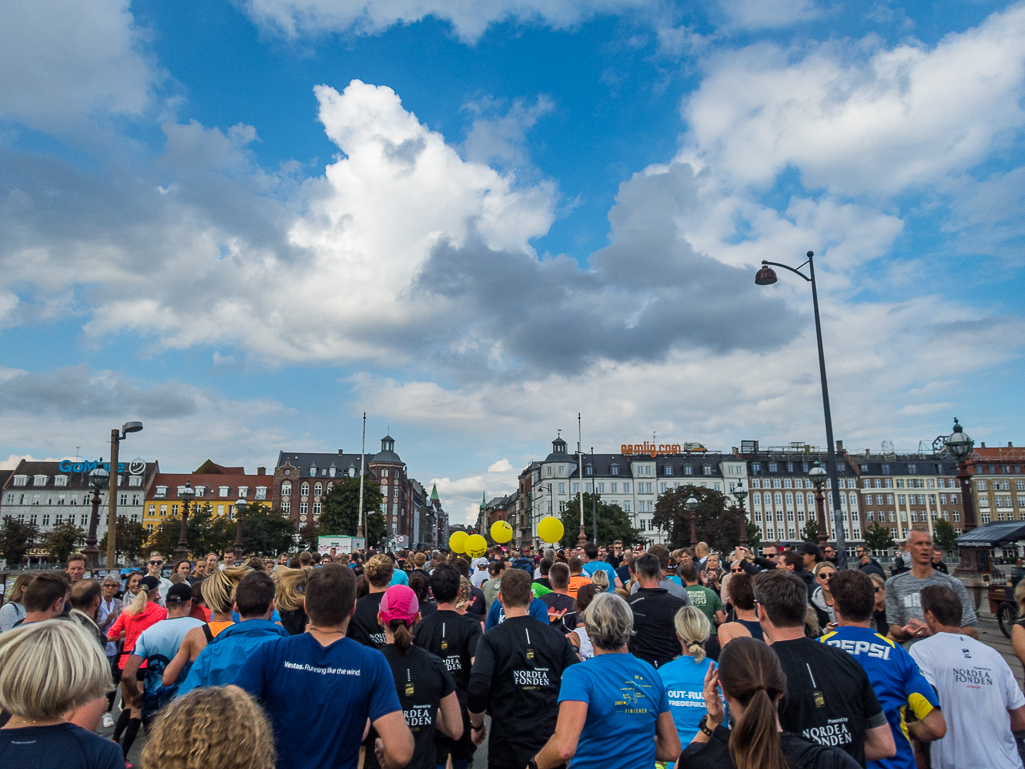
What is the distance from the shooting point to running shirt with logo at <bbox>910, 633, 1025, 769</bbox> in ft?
13.7

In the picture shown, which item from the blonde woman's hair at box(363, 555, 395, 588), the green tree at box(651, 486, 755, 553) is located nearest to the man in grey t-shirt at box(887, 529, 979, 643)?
the blonde woman's hair at box(363, 555, 395, 588)

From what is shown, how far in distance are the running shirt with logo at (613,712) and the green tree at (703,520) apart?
71954 millimetres

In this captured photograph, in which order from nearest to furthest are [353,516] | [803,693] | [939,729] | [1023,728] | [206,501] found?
[803,693] < [939,729] < [1023,728] < [353,516] < [206,501]

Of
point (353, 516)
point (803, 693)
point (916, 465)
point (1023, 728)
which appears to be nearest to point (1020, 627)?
point (1023, 728)

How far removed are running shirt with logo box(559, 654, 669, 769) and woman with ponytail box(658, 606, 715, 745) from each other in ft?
2.48

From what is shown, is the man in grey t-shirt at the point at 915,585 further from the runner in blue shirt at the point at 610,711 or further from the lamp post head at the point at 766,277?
the lamp post head at the point at 766,277

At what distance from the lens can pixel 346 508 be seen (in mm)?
91750

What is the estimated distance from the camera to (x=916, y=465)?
116688 mm

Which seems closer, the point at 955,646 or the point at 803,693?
the point at 803,693

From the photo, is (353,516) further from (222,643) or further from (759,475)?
(222,643)

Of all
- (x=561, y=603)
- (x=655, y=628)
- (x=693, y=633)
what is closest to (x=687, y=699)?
(x=693, y=633)

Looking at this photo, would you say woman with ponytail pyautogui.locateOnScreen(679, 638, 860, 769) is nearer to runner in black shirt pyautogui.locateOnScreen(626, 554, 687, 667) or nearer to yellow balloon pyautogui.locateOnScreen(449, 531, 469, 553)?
runner in black shirt pyautogui.locateOnScreen(626, 554, 687, 667)

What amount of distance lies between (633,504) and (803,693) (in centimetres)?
11224

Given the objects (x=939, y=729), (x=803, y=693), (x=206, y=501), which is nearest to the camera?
(x=803, y=693)
